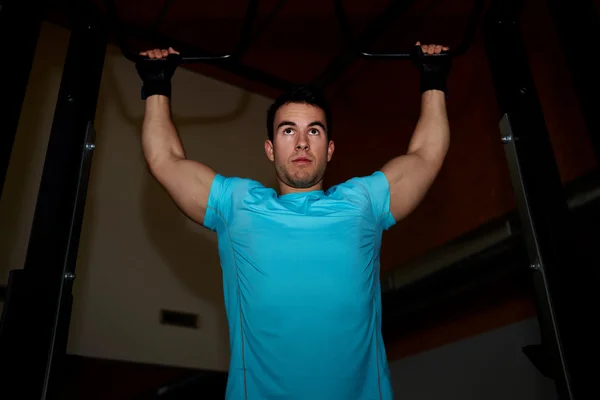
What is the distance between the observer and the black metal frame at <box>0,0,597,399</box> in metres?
1.14

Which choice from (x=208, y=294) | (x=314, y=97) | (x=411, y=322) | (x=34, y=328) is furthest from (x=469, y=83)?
(x=34, y=328)

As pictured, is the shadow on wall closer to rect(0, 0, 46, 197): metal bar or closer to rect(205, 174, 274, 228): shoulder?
rect(205, 174, 274, 228): shoulder

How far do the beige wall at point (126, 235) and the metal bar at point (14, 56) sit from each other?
75.1 inches

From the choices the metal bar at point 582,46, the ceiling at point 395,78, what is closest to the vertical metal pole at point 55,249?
the ceiling at point 395,78

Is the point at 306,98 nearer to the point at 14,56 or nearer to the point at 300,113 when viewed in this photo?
the point at 300,113

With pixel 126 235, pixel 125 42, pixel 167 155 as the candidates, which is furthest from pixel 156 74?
pixel 126 235

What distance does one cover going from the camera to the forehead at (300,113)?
1.65 metres

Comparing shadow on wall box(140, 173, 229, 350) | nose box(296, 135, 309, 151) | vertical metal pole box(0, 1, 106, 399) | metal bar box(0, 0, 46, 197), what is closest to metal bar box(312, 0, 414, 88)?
nose box(296, 135, 309, 151)

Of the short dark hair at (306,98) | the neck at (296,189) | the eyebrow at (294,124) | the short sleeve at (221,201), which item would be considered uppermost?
the short dark hair at (306,98)

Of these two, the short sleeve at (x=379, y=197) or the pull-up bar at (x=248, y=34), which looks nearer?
the short sleeve at (x=379, y=197)

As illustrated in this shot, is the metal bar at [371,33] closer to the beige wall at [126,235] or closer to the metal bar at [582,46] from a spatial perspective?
the metal bar at [582,46]

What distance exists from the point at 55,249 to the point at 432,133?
108 centimetres

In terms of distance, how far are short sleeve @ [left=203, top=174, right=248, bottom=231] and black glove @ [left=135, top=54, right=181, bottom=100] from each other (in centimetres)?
35

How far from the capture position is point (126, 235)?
3328 mm
